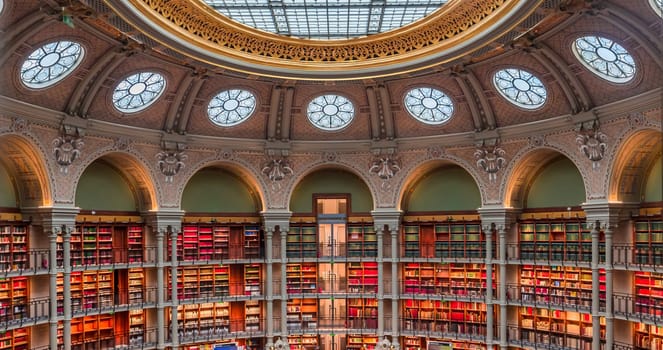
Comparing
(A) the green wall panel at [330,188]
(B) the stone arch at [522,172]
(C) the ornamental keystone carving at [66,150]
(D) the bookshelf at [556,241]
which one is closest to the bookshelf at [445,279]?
(D) the bookshelf at [556,241]

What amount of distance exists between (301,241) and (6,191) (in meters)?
10.6

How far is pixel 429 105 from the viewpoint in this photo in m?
21.6

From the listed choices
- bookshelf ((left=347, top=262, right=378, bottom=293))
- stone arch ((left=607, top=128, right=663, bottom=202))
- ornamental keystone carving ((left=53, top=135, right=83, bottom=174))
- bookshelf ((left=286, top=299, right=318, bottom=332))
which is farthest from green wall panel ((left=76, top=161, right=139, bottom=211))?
stone arch ((left=607, top=128, right=663, bottom=202))

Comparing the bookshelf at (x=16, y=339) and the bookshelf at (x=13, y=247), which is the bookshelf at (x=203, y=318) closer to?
the bookshelf at (x=16, y=339)

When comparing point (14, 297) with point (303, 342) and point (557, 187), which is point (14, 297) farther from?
point (557, 187)

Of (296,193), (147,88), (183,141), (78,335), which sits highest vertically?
(147,88)

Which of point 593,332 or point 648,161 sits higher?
point 648,161

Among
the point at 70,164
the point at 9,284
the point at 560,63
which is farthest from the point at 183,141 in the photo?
the point at 560,63

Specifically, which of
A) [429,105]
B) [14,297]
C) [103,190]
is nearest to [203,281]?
[103,190]

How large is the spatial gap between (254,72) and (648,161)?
12.1 metres

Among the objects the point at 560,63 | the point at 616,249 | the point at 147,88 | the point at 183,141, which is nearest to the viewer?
the point at 560,63

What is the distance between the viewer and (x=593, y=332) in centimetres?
1838

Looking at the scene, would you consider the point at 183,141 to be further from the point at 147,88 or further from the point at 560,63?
the point at 560,63

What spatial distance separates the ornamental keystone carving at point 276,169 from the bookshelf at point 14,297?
8834 millimetres
